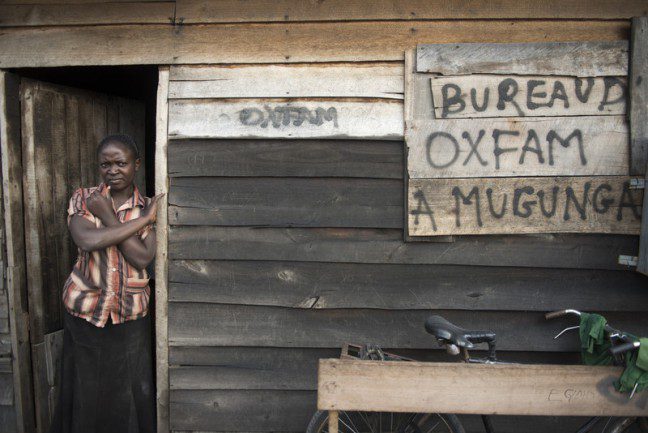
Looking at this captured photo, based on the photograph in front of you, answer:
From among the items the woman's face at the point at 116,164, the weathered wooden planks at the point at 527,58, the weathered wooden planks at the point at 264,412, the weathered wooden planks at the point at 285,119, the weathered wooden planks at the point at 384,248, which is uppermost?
the weathered wooden planks at the point at 527,58

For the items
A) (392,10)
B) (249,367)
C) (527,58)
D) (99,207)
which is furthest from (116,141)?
(527,58)

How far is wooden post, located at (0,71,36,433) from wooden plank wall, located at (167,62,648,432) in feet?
3.21

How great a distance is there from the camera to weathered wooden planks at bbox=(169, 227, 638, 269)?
2.86m

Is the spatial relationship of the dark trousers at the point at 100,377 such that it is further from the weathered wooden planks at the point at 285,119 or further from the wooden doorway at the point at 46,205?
the weathered wooden planks at the point at 285,119

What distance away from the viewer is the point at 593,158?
280cm

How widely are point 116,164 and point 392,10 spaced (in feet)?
6.02

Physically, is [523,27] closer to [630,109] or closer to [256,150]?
[630,109]

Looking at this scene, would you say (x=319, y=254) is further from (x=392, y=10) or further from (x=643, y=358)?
(x=643, y=358)

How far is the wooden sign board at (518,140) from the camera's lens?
2.79 m

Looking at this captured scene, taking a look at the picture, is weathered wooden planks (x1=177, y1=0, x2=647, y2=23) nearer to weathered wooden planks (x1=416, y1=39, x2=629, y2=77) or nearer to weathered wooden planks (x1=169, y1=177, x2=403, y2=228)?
weathered wooden planks (x1=416, y1=39, x2=629, y2=77)

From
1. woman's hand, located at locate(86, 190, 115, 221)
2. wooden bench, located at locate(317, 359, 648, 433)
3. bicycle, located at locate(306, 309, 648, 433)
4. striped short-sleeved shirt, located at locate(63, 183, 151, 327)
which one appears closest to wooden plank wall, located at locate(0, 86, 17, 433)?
striped short-sleeved shirt, located at locate(63, 183, 151, 327)

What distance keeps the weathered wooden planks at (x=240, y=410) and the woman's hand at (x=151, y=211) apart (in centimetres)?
110

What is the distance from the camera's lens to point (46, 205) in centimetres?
317

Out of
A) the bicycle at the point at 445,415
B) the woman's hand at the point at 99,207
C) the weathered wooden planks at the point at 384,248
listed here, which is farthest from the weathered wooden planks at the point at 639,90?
the woman's hand at the point at 99,207
